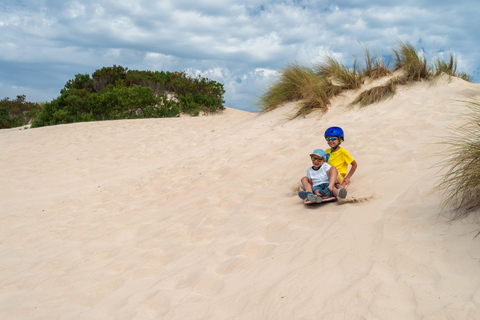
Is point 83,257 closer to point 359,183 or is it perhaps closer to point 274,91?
point 359,183

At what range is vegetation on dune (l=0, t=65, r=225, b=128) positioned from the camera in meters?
16.5

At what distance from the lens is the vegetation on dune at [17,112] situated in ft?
69.8

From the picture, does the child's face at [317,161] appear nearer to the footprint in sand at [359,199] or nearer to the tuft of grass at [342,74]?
the footprint in sand at [359,199]

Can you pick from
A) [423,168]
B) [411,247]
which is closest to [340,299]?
[411,247]

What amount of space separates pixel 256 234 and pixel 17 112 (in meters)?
24.0

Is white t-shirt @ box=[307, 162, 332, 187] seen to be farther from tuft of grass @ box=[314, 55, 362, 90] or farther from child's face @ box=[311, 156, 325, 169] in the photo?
tuft of grass @ box=[314, 55, 362, 90]

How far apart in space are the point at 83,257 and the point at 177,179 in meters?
2.91

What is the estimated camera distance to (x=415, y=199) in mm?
3621

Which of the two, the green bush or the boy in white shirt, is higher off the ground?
the green bush

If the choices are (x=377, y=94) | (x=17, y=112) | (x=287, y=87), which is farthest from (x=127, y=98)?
(x=377, y=94)

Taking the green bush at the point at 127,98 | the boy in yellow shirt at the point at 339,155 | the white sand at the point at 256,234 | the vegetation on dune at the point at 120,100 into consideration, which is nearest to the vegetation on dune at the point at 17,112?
the vegetation on dune at the point at 120,100

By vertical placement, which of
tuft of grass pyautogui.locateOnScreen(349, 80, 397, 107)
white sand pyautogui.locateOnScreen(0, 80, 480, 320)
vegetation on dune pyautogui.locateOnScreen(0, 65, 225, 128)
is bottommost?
white sand pyautogui.locateOnScreen(0, 80, 480, 320)

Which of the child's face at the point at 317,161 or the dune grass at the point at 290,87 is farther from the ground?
the dune grass at the point at 290,87

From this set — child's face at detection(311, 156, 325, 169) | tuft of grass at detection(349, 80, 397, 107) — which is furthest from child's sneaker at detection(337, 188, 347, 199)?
tuft of grass at detection(349, 80, 397, 107)
